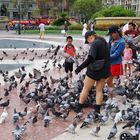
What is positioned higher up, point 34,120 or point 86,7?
point 86,7

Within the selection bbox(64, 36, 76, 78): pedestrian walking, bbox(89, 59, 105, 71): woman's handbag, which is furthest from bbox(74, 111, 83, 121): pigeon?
bbox(64, 36, 76, 78): pedestrian walking

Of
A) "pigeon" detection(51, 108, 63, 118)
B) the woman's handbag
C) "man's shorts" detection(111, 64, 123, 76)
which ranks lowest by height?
"pigeon" detection(51, 108, 63, 118)

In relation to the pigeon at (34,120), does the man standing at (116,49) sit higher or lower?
higher

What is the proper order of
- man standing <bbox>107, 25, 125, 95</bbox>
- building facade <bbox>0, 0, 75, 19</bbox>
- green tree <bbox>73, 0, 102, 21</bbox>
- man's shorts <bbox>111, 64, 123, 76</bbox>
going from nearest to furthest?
man standing <bbox>107, 25, 125, 95</bbox> < man's shorts <bbox>111, 64, 123, 76</bbox> < green tree <bbox>73, 0, 102, 21</bbox> < building facade <bbox>0, 0, 75, 19</bbox>

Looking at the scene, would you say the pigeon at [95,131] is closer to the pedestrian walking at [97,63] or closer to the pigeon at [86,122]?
the pigeon at [86,122]

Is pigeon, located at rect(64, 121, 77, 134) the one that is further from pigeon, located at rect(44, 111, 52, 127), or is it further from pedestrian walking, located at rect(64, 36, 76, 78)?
pedestrian walking, located at rect(64, 36, 76, 78)

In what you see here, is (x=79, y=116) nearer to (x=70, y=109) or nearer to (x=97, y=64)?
(x=70, y=109)

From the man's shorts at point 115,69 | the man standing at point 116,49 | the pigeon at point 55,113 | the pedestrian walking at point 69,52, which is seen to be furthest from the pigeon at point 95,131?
the pedestrian walking at point 69,52

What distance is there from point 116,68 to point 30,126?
264cm

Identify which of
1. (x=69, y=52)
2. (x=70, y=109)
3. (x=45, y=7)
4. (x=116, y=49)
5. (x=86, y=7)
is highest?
(x=116, y=49)

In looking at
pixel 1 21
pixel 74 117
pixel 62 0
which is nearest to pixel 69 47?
pixel 74 117

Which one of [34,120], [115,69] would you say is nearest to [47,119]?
[34,120]

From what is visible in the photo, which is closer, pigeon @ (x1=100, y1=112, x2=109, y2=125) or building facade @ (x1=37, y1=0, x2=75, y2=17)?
pigeon @ (x1=100, y1=112, x2=109, y2=125)

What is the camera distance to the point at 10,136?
24.0 feet
